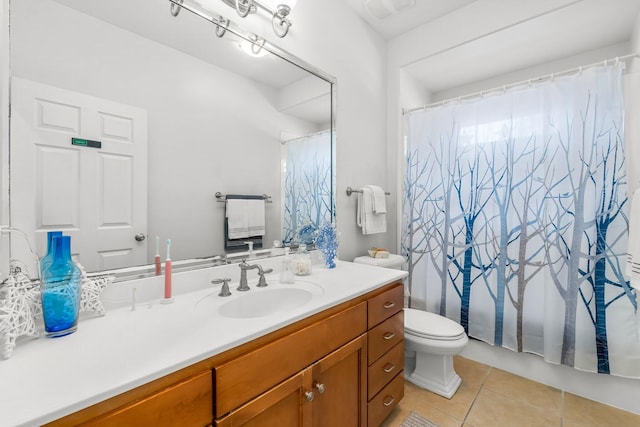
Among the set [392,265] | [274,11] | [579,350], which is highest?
[274,11]

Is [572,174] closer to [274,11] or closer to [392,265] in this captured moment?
[392,265]

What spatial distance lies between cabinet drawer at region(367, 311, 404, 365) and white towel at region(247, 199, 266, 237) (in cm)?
74

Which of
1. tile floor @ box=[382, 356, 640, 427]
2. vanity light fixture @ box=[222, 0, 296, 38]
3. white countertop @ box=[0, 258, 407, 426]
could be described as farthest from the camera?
tile floor @ box=[382, 356, 640, 427]

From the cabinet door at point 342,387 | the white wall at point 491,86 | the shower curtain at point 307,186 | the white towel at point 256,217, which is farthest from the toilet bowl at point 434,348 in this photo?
the white towel at point 256,217

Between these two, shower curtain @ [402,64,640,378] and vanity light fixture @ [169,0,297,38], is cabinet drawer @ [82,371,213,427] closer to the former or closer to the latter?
vanity light fixture @ [169,0,297,38]

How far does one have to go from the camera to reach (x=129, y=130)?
1042 millimetres

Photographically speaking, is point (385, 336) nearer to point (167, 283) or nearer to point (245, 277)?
point (245, 277)

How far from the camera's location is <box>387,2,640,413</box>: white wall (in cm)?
166

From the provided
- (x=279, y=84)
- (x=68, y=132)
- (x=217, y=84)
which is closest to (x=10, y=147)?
(x=68, y=132)

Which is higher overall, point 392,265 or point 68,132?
point 68,132

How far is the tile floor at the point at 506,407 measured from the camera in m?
1.53

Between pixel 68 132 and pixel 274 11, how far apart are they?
3.70 feet

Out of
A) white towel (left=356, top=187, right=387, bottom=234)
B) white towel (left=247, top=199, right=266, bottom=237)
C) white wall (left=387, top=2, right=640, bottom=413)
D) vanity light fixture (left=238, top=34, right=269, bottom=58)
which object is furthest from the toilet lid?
vanity light fixture (left=238, top=34, right=269, bottom=58)

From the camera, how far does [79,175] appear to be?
36.6 inches
